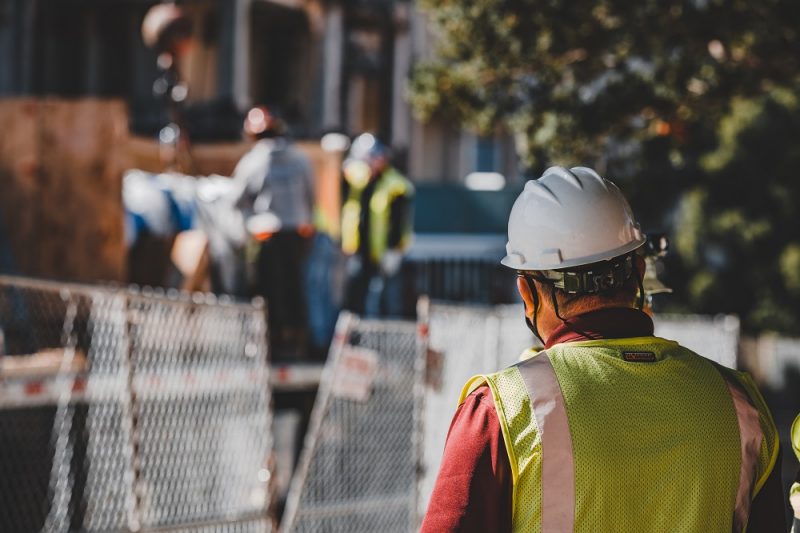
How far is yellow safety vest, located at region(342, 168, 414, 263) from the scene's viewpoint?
1190 cm

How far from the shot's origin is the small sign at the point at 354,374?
6.63 metres

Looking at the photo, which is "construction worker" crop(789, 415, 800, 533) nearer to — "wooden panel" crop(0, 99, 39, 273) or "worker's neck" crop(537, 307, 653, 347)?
"worker's neck" crop(537, 307, 653, 347)

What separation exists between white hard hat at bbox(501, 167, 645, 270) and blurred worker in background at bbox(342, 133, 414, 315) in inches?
346

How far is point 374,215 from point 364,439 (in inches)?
203

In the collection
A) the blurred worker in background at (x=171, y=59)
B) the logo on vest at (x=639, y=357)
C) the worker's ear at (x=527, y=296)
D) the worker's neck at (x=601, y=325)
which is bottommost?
the logo on vest at (x=639, y=357)

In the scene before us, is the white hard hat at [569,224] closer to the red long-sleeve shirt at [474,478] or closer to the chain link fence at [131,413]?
the red long-sleeve shirt at [474,478]

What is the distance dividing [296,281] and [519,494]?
7147mm

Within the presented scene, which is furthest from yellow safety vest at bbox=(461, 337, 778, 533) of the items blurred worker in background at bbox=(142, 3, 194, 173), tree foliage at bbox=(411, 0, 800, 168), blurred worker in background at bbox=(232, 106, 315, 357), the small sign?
blurred worker in background at bbox=(142, 3, 194, 173)

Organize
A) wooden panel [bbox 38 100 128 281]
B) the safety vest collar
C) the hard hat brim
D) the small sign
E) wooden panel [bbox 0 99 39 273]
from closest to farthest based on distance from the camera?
the safety vest collar, the hard hat brim, the small sign, wooden panel [bbox 0 99 39 273], wooden panel [bbox 38 100 128 281]

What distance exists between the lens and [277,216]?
943 centimetres

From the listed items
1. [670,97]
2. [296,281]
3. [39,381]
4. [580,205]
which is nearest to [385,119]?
[670,97]

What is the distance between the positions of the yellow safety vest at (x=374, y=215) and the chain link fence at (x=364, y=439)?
458 centimetres

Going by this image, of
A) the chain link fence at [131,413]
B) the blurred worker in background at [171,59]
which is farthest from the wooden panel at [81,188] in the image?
the blurred worker in background at [171,59]

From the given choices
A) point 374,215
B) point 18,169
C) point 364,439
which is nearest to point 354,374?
point 364,439
